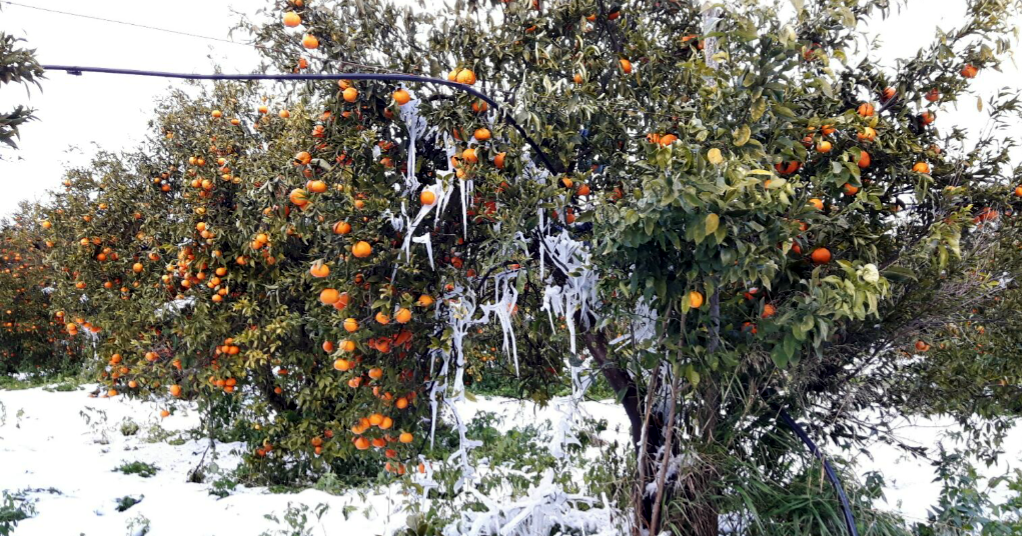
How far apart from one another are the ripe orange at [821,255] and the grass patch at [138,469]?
4.96m

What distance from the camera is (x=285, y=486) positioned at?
181 inches

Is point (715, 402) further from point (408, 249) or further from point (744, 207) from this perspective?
point (408, 249)

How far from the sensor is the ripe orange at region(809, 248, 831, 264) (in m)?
2.14

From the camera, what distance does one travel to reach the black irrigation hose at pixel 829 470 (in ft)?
7.65

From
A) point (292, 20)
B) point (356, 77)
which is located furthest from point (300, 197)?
point (292, 20)

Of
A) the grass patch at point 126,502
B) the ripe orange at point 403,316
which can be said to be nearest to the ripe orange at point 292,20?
the ripe orange at point 403,316

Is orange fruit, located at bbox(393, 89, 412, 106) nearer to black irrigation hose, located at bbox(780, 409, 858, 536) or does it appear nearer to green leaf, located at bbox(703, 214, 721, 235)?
green leaf, located at bbox(703, 214, 721, 235)

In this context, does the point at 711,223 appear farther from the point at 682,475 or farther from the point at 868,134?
the point at 682,475

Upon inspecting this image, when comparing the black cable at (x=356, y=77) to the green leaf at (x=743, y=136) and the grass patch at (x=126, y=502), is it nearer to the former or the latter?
the green leaf at (x=743, y=136)

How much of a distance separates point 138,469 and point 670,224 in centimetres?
482

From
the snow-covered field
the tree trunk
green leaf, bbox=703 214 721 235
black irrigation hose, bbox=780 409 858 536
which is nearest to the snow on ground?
the snow-covered field

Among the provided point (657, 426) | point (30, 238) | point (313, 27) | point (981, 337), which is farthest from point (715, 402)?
point (30, 238)

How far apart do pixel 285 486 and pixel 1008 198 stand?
451 cm

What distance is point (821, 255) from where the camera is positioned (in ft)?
7.04
